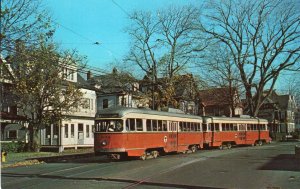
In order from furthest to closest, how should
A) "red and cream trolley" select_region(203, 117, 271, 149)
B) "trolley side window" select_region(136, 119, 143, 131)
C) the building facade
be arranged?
the building facade, "red and cream trolley" select_region(203, 117, 271, 149), "trolley side window" select_region(136, 119, 143, 131)

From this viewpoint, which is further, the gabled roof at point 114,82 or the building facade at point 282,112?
the building facade at point 282,112

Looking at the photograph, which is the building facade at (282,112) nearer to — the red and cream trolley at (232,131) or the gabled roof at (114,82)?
the gabled roof at (114,82)

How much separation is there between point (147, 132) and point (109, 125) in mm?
2640

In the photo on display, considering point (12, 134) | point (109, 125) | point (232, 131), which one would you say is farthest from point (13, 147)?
point (232, 131)

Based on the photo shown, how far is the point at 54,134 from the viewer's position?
45.5 m

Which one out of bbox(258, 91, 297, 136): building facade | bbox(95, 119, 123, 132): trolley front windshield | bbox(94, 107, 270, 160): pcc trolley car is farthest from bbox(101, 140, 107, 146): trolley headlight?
Result: bbox(258, 91, 297, 136): building facade

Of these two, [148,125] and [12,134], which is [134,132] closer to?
[148,125]

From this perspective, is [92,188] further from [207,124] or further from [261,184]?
[207,124]

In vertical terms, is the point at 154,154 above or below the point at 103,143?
below

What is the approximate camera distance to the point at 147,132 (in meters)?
25.6

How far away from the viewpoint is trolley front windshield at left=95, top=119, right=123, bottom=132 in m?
23.8

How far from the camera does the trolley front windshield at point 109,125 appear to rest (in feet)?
78.0

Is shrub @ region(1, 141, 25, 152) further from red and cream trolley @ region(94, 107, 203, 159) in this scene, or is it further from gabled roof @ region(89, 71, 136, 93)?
gabled roof @ region(89, 71, 136, 93)

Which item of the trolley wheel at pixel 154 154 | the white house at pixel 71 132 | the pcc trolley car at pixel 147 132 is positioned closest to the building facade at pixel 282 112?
the white house at pixel 71 132
